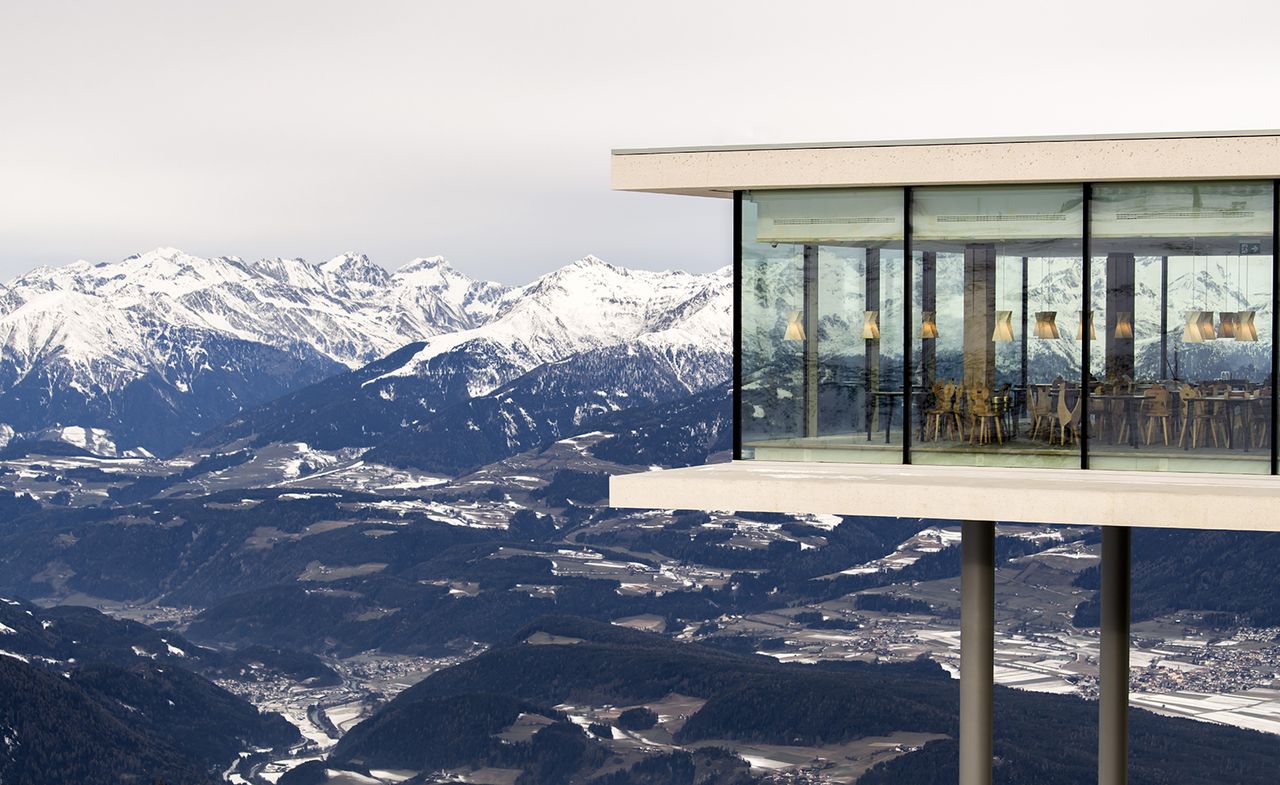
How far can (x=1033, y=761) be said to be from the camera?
646 ft

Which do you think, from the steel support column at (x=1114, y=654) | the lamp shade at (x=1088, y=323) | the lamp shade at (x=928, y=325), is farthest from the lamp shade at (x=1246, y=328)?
the steel support column at (x=1114, y=654)

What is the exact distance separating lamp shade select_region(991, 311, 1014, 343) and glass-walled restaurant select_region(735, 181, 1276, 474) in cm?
2

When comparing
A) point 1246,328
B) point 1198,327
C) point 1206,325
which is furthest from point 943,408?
point 1246,328

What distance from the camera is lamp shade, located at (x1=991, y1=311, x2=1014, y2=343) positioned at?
81.0 feet

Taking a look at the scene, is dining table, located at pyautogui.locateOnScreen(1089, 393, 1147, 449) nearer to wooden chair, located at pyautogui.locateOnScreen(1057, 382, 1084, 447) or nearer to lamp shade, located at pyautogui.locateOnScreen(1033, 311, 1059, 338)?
wooden chair, located at pyautogui.locateOnScreen(1057, 382, 1084, 447)

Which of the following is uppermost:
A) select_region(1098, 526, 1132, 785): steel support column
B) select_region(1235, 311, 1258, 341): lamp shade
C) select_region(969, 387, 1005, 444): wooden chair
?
select_region(1235, 311, 1258, 341): lamp shade

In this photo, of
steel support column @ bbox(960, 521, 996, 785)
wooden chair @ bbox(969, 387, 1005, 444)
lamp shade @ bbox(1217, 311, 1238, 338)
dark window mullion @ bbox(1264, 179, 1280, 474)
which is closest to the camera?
dark window mullion @ bbox(1264, 179, 1280, 474)

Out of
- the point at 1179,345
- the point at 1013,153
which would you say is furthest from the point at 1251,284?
the point at 1013,153

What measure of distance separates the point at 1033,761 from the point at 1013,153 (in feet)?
602

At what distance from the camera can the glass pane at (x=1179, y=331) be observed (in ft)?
77.0

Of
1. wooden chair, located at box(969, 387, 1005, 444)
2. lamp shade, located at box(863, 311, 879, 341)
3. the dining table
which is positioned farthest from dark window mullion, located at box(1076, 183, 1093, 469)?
lamp shade, located at box(863, 311, 879, 341)

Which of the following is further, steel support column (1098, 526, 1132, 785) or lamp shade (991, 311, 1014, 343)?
steel support column (1098, 526, 1132, 785)

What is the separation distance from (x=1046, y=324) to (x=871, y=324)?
2.45 metres

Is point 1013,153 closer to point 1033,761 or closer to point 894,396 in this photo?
point 894,396
